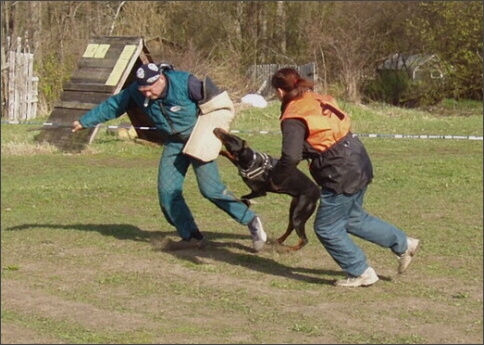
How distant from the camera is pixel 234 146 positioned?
25.7ft

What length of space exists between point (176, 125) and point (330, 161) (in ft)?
5.94

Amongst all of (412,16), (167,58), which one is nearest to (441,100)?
(412,16)

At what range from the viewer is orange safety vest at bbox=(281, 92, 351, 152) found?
667 centimetres

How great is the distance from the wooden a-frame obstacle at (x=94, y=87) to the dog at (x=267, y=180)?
8065mm

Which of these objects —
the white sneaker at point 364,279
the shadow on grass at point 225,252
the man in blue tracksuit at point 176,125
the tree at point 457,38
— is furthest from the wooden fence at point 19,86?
the white sneaker at point 364,279

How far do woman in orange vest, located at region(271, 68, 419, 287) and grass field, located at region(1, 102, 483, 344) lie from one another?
0.31 m

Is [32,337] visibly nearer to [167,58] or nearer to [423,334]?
[423,334]

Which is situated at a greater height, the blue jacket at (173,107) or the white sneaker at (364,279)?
the blue jacket at (173,107)

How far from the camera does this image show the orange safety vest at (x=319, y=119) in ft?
21.9

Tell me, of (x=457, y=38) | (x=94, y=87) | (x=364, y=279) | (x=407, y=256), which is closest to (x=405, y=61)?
(x=457, y=38)

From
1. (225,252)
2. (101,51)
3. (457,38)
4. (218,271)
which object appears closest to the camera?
→ (218,271)

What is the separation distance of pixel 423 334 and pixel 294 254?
256 cm

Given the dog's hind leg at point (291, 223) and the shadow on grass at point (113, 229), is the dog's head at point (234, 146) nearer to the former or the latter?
the dog's hind leg at point (291, 223)

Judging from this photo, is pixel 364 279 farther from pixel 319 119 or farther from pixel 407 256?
pixel 319 119
